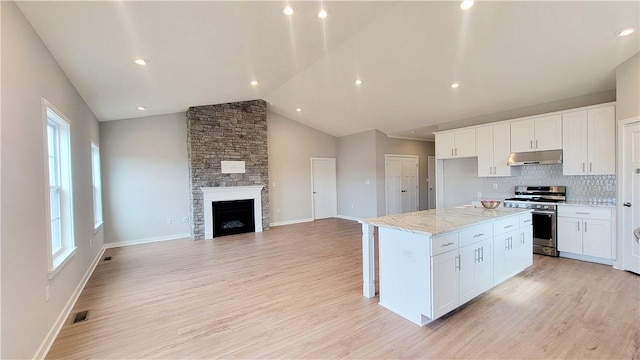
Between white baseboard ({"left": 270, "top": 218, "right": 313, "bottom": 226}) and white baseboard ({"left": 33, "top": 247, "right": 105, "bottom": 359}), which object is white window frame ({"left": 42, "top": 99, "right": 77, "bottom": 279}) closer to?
white baseboard ({"left": 33, "top": 247, "right": 105, "bottom": 359})

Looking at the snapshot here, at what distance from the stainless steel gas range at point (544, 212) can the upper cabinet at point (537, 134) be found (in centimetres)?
79

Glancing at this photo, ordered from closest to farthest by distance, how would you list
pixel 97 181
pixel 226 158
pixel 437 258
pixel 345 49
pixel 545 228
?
pixel 437 258, pixel 345 49, pixel 545 228, pixel 97 181, pixel 226 158

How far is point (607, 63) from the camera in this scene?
361 centimetres

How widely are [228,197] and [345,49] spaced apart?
4508 mm

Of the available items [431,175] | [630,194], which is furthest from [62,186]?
[431,175]

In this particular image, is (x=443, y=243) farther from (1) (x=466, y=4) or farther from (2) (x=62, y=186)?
(2) (x=62, y=186)

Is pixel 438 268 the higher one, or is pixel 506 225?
pixel 506 225

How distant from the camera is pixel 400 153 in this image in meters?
8.32

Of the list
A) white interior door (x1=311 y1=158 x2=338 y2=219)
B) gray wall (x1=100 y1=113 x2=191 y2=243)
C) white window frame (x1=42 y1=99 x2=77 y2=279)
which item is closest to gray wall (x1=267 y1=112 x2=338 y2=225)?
white interior door (x1=311 y1=158 x2=338 y2=219)

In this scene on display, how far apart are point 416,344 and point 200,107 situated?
6211 millimetres

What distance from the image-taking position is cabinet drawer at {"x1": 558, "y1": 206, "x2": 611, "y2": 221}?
156 inches

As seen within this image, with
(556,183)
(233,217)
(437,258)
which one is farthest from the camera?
(233,217)

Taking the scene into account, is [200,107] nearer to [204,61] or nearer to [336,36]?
[204,61]

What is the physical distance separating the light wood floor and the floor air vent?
0.17 ft
